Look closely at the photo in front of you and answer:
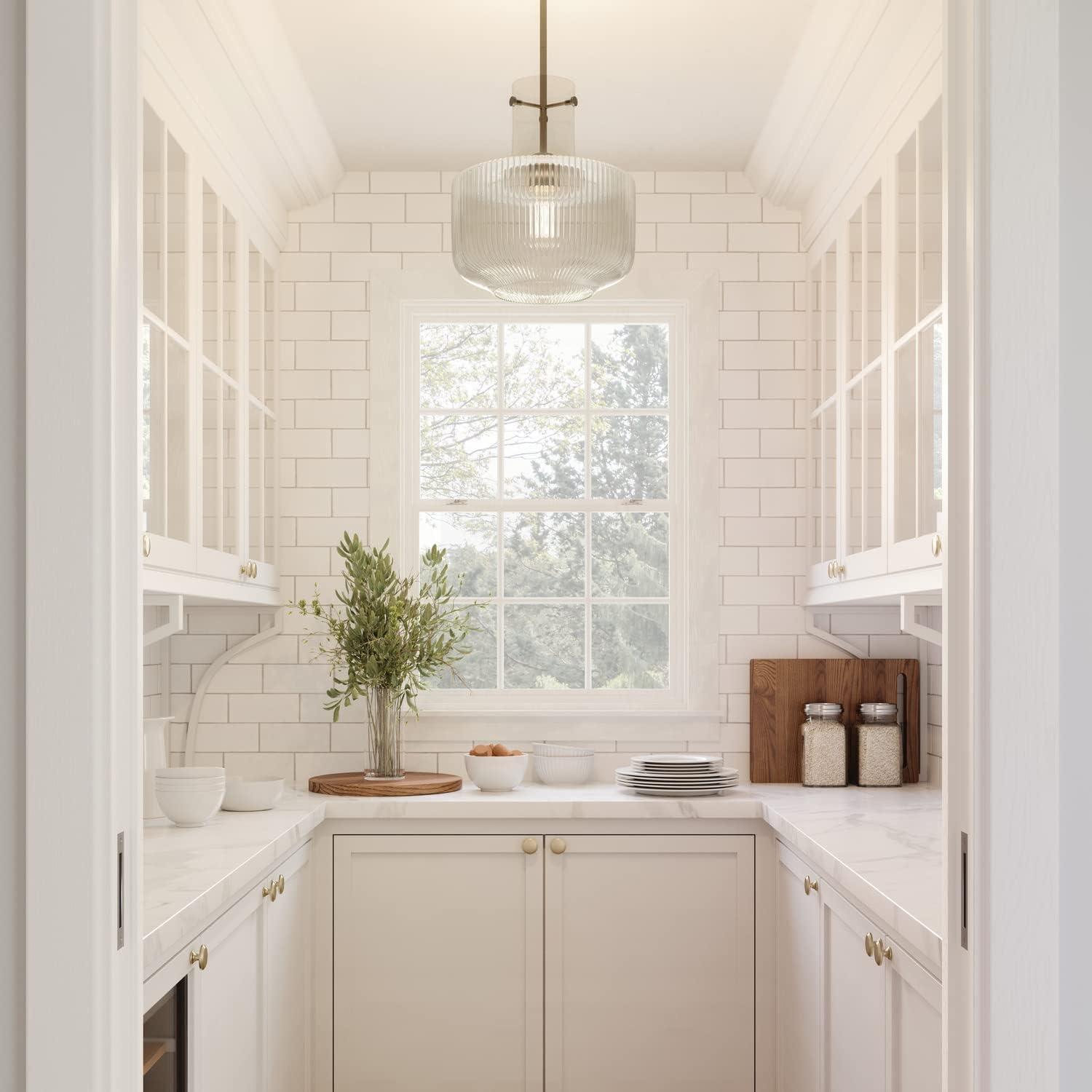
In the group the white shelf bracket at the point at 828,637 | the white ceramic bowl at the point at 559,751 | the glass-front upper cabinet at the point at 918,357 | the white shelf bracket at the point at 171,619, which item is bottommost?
the white ceramic bowl at the point at 559,751

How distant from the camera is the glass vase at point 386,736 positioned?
3715 millimetres

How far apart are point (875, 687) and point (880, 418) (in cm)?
114

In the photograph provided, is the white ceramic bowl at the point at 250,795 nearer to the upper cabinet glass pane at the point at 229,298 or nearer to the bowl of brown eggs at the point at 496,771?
the bowl of brown eggs at the point at 496,771

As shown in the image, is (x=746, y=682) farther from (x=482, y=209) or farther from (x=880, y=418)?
(x=482, y=209)

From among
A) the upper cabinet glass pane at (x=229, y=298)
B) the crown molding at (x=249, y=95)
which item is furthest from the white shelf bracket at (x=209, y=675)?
the crown molding at (x=249, y=95)

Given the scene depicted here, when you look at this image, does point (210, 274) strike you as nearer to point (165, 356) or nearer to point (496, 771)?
point (165, 356)

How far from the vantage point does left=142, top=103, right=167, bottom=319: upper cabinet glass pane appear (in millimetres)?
2641

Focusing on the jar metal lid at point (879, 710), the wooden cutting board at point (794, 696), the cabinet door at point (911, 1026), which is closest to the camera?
the cabinet door at point (911, 1026)

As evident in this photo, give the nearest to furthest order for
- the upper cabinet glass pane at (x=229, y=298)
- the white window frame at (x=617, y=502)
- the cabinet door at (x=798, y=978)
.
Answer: the cabinet door at (x=798, y=978)
the upper cabinet glass pane at (x=229, y=298)
the white window frame at (x=617, y=502)

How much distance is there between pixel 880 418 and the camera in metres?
3.11

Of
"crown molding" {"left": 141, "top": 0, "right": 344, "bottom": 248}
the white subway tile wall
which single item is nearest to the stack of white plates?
the white subway tile wall

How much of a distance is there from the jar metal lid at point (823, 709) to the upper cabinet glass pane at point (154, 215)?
89.4 inches

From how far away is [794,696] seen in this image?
3957 millimetres

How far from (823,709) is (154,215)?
2.41 meters
